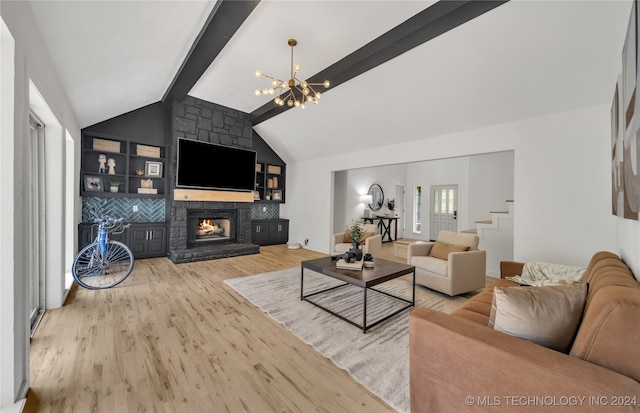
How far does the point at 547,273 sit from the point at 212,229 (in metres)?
6.12

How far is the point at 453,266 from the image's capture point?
337 cm

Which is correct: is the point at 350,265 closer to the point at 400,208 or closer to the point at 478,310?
the point at 478,310

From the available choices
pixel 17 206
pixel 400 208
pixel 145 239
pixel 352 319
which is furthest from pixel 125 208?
pixel 400 208

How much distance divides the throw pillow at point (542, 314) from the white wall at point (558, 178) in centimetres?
206

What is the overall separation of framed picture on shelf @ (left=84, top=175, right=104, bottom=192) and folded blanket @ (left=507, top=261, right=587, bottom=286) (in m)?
6.99

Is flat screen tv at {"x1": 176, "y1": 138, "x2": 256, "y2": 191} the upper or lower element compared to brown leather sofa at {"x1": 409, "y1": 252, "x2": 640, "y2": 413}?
upper

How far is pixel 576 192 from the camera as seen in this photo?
315 cm

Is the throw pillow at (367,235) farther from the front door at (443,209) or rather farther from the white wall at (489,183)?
the front door at (443,209)

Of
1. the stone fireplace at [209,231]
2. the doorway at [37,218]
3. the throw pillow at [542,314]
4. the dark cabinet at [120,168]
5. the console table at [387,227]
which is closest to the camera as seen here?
the throw pillow at [542,314]

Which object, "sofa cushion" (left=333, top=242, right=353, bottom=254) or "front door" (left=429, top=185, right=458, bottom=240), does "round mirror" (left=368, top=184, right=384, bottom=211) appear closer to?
"front door" (left=429, top=185, right=458, bottom=240)

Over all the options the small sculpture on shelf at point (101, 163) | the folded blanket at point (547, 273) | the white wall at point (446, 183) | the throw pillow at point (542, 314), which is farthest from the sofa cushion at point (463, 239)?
the small sculpture on shelf at point (101, 163)

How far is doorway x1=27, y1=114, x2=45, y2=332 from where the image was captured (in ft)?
8.65

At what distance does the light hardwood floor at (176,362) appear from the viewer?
5.36ft

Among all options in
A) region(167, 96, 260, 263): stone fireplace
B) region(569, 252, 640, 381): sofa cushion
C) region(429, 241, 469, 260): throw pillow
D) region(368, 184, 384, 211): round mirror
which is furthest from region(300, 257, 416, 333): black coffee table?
Result: region(368, 184, 384, 211): round mirror
